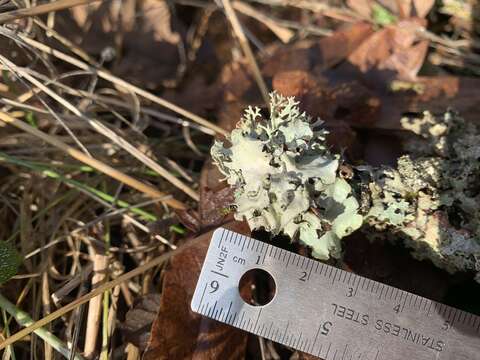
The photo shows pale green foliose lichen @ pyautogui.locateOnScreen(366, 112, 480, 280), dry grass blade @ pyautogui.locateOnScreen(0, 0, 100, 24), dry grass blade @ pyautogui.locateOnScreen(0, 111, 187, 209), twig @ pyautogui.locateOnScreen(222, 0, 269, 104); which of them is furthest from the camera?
twig @ pyautogui.locateOnScreen(222, 0, 269, 104)

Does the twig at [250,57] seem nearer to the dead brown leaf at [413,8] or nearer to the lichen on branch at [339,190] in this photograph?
the lichen on branch at [339,190]

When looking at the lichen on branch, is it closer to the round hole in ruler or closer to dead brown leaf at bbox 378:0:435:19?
the round hole in ruler

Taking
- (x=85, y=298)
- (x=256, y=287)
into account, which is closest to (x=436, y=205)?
(x=256, y=287)

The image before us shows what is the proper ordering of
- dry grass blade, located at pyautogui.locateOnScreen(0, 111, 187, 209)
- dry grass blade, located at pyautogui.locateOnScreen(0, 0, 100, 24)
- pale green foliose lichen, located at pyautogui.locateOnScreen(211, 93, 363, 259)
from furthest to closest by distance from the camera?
dry grass blade, located at pyautogui.locateOnScreen(0, 111, 187, 209), dry grass blade, located at pyautogui.locateOnScreen(0, 0, 100, 24), pale green foliose lichen, located at pyautogui.locateOnScreen(211, 93, 363, 259)

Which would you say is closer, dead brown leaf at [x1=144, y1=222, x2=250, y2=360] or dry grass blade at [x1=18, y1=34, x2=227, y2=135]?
dead brown leaf at [x1=144, y1=222, x2=250, y2=360]

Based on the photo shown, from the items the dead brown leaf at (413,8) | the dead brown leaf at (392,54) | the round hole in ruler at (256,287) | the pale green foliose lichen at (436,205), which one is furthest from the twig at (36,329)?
the dead brown leaf at (413,8)

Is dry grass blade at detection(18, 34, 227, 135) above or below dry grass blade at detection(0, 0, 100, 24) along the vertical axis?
below

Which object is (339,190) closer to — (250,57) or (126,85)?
(250,57)

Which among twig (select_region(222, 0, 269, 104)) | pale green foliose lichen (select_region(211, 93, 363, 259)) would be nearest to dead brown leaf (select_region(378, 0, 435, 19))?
twig (select_region(222, 0, 269, 104))
